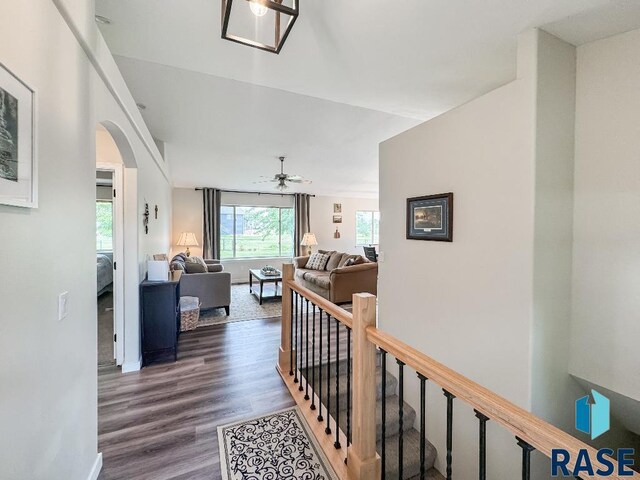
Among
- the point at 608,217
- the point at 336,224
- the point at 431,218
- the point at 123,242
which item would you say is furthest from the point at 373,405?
the point at 336,224

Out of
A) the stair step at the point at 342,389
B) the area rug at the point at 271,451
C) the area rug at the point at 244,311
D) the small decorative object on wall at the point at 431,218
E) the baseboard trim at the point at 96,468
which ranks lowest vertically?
the stair step at the point at 342,389

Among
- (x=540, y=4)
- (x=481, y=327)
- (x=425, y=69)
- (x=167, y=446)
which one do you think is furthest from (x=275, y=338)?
(x=540, y=4)

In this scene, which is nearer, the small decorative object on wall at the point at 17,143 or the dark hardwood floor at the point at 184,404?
the small decorative object on wall at the point at 17,143

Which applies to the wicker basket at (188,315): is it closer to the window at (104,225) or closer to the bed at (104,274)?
the bed at (104,274)

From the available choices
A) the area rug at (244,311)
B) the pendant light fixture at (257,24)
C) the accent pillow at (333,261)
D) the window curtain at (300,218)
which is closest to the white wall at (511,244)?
the pendant light fixture at (257,24)

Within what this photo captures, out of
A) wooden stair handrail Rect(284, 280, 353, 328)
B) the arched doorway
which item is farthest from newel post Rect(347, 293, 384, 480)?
the arched doorway

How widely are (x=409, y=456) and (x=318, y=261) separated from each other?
4354 mm

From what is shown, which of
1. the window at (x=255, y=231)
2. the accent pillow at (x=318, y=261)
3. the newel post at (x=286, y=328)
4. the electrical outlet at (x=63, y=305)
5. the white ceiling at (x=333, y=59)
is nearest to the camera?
the electrical outlet at (x=63, y=305)

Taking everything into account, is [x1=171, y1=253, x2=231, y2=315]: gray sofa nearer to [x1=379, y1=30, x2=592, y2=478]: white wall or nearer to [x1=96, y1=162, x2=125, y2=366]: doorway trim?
[x1=96, y1=162, x2=125, y2=366]: doorway trim

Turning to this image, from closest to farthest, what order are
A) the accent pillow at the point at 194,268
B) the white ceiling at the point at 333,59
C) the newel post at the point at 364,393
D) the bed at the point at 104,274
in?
the newel post at the point at 364,393
the white ceiling at the point at 333,59
the accent pillow at the point at 194,268
the bed at the point at 104,274

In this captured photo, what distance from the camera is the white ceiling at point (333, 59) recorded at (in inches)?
63.8

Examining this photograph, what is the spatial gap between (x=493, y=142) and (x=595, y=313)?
1.29m

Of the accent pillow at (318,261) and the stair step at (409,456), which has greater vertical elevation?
the accent pillow at (318,261)

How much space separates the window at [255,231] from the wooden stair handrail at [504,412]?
7.21m
